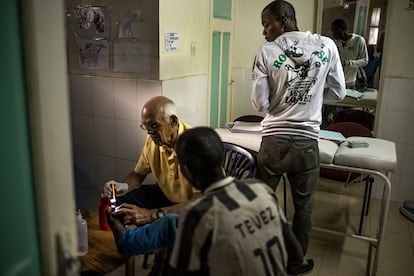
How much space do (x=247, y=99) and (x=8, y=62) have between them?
326 cm

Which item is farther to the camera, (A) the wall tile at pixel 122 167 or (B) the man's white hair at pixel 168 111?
(A) the wall tile at pixel 122 167

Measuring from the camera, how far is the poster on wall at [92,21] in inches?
96.7

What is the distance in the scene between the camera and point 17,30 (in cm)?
57

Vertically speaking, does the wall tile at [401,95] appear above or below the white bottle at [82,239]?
above

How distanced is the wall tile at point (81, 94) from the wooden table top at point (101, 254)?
44.6 inches

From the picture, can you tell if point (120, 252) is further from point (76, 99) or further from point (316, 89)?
point (76, 99)

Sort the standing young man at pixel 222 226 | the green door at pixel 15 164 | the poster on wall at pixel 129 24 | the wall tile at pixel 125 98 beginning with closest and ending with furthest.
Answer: the green door at pixel 15 164 < the standing young man at pixel 222 226 < the poster on wall at pixel 129 24 < the wall tile at pixel 125 98

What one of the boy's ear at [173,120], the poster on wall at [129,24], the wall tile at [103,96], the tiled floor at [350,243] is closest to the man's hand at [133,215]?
the boy's ear at [173,120]

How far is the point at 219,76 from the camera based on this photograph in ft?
10.5

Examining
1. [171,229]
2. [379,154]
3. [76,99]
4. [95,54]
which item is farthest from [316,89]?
[76,99]

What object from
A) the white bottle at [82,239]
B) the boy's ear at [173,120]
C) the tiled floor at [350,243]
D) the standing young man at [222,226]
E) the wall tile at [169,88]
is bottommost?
the tiled floor at [350,243]

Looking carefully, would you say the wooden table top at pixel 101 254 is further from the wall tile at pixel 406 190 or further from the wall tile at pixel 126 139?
the wall tile at pixel 406 190

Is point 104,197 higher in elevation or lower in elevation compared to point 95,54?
lower

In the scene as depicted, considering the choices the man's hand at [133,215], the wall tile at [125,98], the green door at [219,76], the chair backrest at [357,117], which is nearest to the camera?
the man's hand at [133,215]
